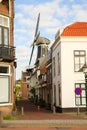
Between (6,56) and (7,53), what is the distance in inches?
14.4

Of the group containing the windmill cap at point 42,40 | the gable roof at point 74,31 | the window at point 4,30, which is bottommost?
the window at point 4,30

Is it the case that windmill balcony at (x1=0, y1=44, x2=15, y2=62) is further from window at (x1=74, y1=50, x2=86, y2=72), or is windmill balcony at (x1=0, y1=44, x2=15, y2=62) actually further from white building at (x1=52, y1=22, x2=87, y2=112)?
window at (x1=74, y1=50, x2=86, y2=72)

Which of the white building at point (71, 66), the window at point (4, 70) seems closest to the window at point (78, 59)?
the white building at point (71, 66)

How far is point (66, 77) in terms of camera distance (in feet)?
124

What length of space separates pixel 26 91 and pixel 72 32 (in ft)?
306

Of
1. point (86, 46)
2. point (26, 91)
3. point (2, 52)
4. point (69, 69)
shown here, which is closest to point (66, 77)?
point (69, 69)

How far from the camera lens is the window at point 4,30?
2917 cm

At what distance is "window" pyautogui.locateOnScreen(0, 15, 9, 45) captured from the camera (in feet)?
95.7

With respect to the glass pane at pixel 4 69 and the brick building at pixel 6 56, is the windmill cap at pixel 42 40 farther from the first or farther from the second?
the glass pane at pixel 4 69

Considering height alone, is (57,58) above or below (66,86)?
above

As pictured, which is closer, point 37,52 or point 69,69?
point 69,69

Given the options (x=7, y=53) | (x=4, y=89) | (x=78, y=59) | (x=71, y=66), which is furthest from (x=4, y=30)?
(x=78, y=59)

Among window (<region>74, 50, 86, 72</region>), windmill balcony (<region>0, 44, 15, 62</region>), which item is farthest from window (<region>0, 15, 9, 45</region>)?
window (<region>74, 50, 86, 72</region>)

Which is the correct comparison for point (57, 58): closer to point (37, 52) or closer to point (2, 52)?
point (2, 52)
